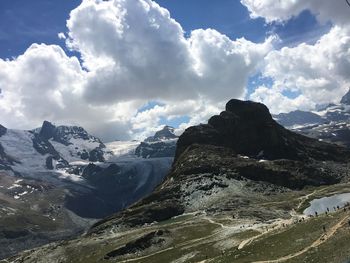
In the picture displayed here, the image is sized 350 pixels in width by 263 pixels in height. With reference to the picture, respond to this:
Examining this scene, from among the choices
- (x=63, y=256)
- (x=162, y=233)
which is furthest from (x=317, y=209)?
(x=63, y=256)

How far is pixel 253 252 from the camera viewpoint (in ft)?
286

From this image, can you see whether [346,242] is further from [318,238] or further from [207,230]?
[207,230]

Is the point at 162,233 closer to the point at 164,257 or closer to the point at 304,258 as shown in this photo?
the point at 164,257

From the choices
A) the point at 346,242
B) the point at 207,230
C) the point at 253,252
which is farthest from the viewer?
the point at 207,230

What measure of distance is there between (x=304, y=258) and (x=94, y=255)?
104906mm

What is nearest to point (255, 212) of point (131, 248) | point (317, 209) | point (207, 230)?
point (317, 209)

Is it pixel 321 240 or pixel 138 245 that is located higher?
pixel 138 245

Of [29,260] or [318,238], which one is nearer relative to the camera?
[318,238]

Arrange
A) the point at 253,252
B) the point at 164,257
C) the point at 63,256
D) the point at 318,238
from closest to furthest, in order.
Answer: the point at 318,238 < the point at 253,252 < the point at 164,257 < the point at 63,256

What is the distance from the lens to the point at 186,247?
128 m

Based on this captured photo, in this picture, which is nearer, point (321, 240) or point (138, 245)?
point (321, 240)

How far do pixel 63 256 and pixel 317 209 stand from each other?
325ft

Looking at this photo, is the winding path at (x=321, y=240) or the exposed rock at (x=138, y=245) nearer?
the winding path at (x=321, y=240)

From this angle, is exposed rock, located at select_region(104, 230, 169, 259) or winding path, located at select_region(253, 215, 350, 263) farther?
exposed rock, located at select_region(104, 230, 169, 259)
